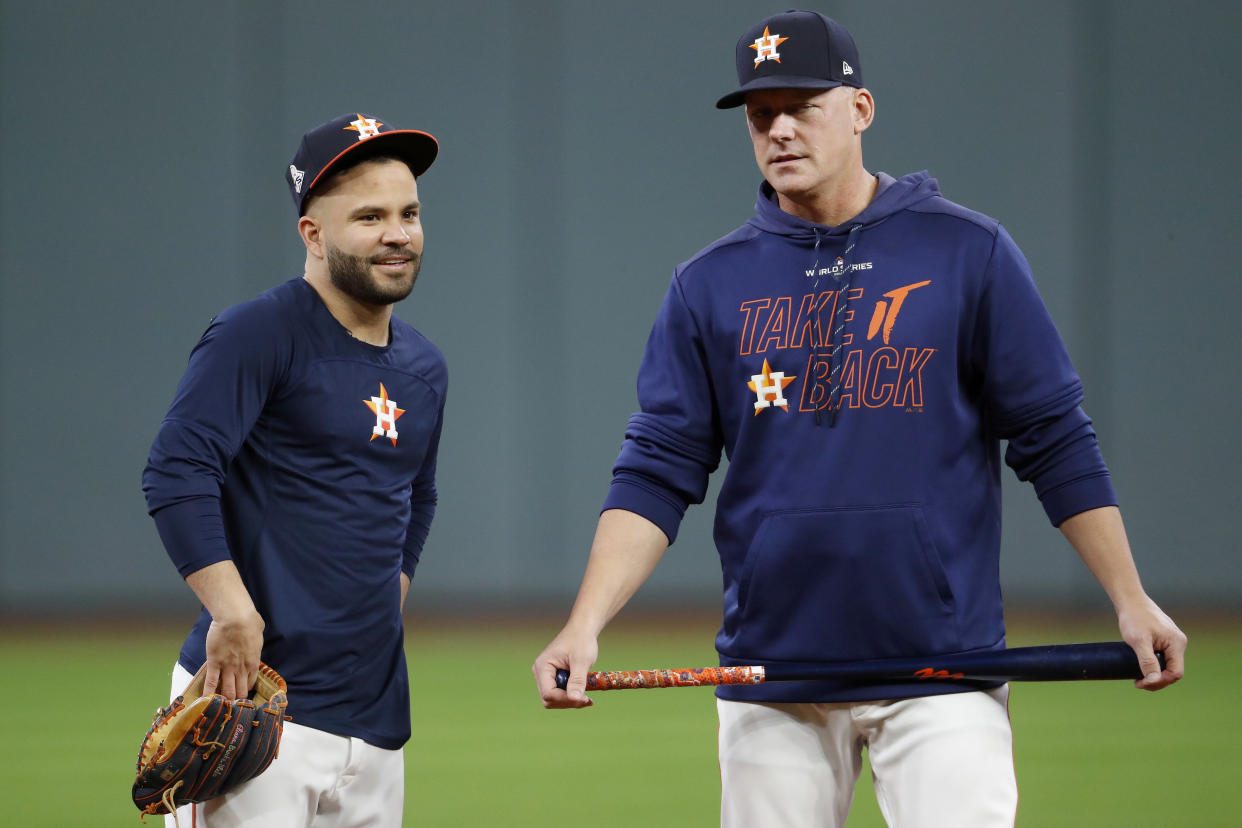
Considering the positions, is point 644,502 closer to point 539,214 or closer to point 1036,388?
point 1036,388

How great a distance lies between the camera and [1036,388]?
2820mm

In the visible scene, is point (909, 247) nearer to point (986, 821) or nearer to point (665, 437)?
point (665, 437)

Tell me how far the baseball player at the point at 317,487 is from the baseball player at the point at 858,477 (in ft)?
1.80

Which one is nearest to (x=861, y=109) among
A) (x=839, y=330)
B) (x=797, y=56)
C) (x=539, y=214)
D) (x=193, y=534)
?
(x=797, y=56)

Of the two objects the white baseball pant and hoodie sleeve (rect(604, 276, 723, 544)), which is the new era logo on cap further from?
the white baseball pant

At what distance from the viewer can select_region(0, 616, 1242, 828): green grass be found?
5.20 metres

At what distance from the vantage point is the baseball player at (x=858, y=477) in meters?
2.78

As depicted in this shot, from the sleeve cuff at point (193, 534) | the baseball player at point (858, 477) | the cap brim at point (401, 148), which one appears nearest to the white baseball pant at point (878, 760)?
the baseball player at point (858, 477)

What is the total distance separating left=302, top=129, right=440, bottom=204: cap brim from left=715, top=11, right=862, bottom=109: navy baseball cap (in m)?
0.75

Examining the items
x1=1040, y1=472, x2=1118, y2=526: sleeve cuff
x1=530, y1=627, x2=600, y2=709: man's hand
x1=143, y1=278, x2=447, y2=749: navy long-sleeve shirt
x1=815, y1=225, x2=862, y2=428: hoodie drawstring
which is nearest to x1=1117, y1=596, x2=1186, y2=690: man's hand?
x1=1040, y1=472, x2=1118, y2=526: sleeve cuff


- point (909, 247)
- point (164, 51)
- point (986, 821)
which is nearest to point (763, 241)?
point (909, 247)

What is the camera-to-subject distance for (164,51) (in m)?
11.1

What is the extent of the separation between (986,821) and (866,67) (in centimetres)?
927

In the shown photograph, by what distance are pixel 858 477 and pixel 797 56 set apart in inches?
35.9
